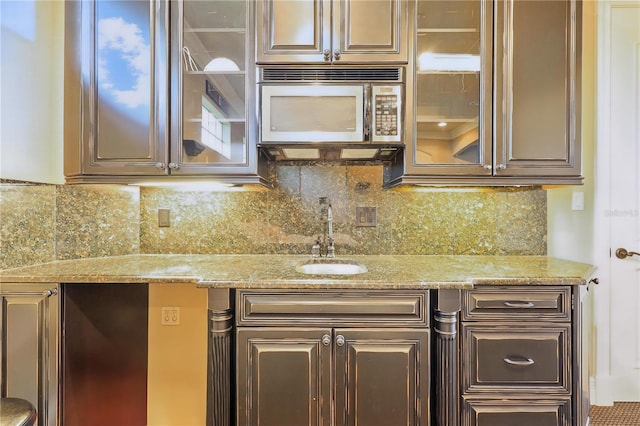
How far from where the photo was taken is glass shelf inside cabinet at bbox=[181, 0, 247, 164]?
1486mm

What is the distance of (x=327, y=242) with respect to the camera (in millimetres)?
1798

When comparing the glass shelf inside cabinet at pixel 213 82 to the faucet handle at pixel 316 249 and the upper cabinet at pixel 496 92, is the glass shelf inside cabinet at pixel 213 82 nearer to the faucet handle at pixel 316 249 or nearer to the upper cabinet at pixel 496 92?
the faucet handle at pixel 316 249

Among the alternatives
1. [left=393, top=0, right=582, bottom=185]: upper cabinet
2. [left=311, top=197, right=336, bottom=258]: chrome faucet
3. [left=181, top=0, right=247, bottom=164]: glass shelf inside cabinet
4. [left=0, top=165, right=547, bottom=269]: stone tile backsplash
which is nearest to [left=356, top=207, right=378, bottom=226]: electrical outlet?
[left=0, top=165, right=547, bottom=269]: stone tile backsplash

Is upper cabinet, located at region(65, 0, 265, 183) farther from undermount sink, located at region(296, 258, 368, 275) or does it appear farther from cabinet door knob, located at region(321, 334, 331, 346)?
cabinet door knob, located at region(321, 334, 331, 346)

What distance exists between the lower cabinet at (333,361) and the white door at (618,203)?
1.48 meters

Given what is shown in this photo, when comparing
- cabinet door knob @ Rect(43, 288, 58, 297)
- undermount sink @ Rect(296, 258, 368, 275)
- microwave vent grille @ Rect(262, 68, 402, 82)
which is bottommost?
cabinet door knob @ Rect(43, 288, 58, 297)

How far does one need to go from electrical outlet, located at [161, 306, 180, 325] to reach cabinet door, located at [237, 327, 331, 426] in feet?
2.58

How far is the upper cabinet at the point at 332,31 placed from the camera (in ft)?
4.77

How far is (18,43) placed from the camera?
1340 millimetres

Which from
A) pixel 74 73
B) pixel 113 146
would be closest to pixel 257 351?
pixel 113 146

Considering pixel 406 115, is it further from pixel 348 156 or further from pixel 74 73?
pixel 74 73

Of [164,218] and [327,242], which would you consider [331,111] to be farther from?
→ [164,218]

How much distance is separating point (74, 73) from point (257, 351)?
1.65m

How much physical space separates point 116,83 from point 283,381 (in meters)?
1.64
